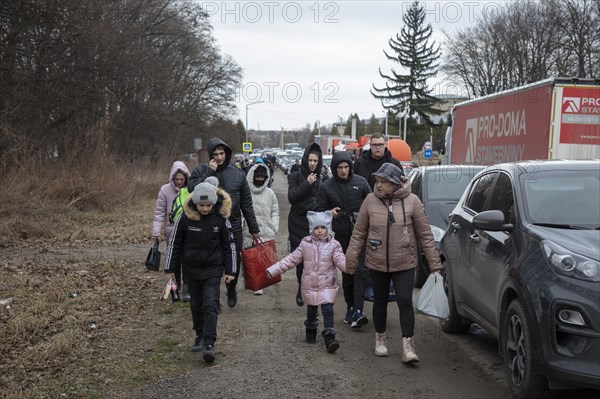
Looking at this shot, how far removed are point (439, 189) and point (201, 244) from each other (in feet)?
19.8

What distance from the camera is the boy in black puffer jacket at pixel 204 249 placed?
6.76 m

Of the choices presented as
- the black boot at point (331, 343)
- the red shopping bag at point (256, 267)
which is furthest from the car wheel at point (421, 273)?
the black boot at point (331, 343)

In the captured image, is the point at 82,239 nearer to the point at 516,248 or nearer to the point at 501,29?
the point at 516,248

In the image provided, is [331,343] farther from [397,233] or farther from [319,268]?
[397,233]

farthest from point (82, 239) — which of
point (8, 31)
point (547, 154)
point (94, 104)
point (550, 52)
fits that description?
point (550, 52)

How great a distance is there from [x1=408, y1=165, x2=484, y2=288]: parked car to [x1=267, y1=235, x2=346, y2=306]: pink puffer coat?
12.5ft

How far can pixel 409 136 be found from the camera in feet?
290

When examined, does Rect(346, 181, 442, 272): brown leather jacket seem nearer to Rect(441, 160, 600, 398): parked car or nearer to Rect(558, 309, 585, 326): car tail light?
Rect(441, 160, 600, 398): parked car

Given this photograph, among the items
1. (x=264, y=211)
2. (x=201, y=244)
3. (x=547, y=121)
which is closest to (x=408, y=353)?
(x=201, y=244)

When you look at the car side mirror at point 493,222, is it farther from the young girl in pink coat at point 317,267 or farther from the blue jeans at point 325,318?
the blue jeans at point 325,318

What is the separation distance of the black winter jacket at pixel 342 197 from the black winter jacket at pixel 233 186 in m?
1.02

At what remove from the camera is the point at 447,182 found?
39.3 ft

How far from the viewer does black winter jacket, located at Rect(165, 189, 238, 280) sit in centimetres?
679

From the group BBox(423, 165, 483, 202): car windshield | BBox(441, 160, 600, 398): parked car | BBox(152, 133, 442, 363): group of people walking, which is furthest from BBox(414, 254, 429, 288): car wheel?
BBox(441, 160, 600, 398): parked car
